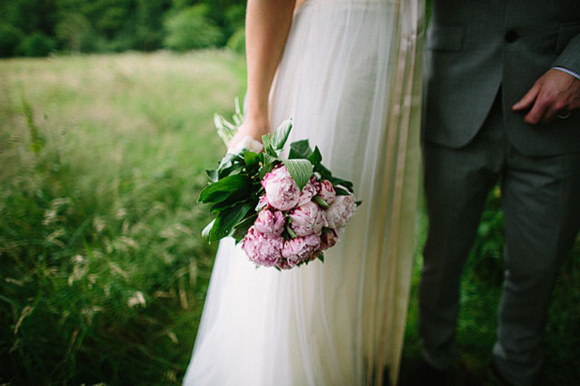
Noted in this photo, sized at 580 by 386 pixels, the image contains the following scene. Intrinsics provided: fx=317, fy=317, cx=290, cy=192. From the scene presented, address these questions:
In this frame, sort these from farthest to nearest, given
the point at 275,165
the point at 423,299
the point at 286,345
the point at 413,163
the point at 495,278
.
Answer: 1. the point at 495,278
2. the point at 423,299
3. the point at 413,163
4. the point at 286,345
5. the point at 275,165

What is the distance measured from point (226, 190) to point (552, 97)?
3.55 feet

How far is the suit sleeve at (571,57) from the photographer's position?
99 centimetres

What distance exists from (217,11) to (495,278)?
152 inches

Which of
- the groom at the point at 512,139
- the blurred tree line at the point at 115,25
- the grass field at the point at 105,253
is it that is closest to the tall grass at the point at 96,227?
the grass field at the point at 105,253

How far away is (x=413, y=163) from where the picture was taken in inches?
48.9

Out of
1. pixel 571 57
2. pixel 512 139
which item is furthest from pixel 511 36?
pixel 512 139

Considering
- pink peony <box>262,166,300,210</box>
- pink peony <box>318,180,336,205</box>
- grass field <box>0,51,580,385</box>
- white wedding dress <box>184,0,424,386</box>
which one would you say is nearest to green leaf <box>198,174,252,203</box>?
pink peony <box>262,166,300,210</box>

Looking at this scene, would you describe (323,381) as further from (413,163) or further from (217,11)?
(217,11)

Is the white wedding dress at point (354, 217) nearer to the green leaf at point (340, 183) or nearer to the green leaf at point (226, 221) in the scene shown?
the green leaf at point (340, 183)

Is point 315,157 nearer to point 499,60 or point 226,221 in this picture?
point 226,221

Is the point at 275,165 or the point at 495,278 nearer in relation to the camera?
the point at 275,165

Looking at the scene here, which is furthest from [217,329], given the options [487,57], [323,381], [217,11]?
[217,11]

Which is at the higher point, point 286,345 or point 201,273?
point 286,345

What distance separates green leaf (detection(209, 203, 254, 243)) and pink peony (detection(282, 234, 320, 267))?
15 centimetres
